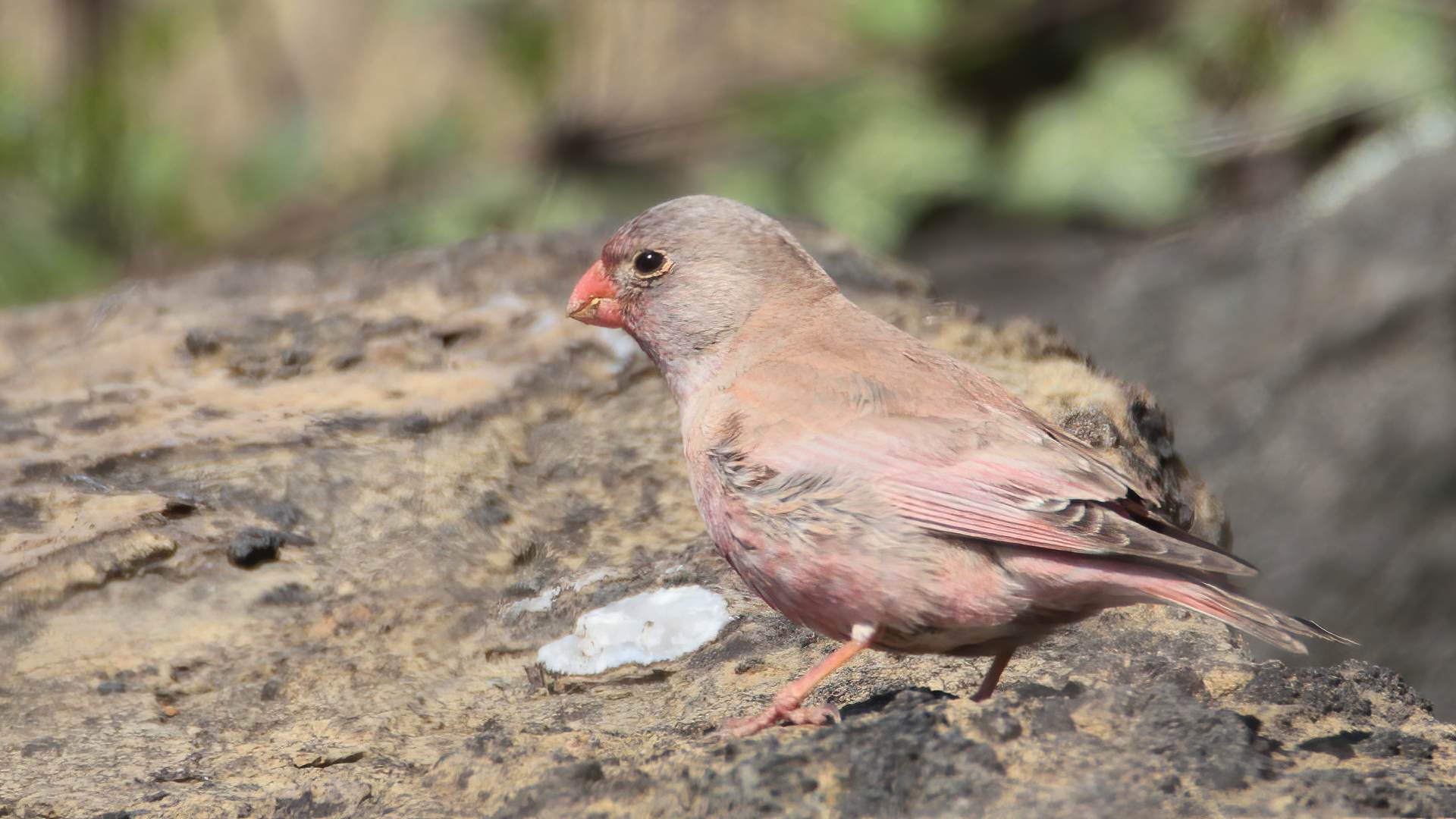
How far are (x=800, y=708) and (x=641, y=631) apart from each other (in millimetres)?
892

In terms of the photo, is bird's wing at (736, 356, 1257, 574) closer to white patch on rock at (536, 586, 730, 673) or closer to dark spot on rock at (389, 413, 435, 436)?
white patch on rock at (536, 586, 730, 673)

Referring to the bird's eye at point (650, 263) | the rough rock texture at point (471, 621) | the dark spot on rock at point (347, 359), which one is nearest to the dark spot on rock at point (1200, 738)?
the rough rock texture at point (471, 621)

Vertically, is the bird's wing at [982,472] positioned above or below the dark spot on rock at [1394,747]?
above

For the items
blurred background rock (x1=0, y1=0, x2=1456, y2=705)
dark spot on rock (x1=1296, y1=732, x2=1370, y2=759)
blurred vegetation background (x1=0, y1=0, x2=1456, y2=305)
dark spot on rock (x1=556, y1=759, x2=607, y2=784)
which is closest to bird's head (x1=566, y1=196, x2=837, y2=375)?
dark spot on rock (x1=556, y1=759, x2=607, y2=784)

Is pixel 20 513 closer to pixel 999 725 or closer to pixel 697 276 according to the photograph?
pixel 697 276

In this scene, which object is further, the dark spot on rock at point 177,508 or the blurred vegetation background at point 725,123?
the blurred vegetation background at point 725,123

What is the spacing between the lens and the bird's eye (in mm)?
3875

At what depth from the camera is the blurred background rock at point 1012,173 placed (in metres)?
6.44

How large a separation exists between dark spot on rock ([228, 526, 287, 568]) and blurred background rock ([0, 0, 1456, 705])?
3.80m

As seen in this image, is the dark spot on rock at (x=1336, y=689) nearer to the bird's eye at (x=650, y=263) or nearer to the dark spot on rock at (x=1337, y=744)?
the dark spot on rock at (x=1337, y=744)

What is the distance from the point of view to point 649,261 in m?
3.89

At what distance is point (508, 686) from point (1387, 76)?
6099 mm

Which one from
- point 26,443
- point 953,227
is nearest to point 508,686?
point 26,443

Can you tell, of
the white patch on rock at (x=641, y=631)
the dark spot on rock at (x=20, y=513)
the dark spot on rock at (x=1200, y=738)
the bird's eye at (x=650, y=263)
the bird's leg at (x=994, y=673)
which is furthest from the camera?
the dark spot on rock at (x=20, y=513)
